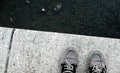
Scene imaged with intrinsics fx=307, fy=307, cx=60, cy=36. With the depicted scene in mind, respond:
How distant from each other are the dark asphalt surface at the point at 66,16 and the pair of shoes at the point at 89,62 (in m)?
0.45

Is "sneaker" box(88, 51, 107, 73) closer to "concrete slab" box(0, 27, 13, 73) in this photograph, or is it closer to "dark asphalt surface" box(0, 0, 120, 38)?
"dark asphalt surface" box(0, 0, 120, 38)

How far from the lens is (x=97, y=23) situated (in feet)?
13.3

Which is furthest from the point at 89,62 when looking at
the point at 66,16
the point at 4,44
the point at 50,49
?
the point at 4,44

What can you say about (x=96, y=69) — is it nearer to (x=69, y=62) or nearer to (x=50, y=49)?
(x=69, y=62)

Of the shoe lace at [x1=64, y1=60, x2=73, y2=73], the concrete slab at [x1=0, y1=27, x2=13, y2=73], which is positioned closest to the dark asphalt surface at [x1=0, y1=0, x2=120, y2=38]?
the concrete slab at [x1=0, y1=27, x2=13, y2=73]

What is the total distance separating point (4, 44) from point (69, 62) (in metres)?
0.81

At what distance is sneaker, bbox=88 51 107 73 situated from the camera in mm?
3557

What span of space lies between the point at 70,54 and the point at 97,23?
0.66 meters

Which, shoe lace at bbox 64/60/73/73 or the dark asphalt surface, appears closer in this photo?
shoe lace at bbox 64/60/73/73

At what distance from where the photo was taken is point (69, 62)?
3617 mm

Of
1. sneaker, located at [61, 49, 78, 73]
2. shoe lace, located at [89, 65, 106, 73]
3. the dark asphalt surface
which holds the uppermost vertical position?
the dark asphalt surface

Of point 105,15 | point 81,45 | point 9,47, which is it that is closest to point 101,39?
point 81,45

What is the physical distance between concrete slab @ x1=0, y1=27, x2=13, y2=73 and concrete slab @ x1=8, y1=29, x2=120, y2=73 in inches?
2.9

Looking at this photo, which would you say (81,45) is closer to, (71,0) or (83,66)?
(83,66)
